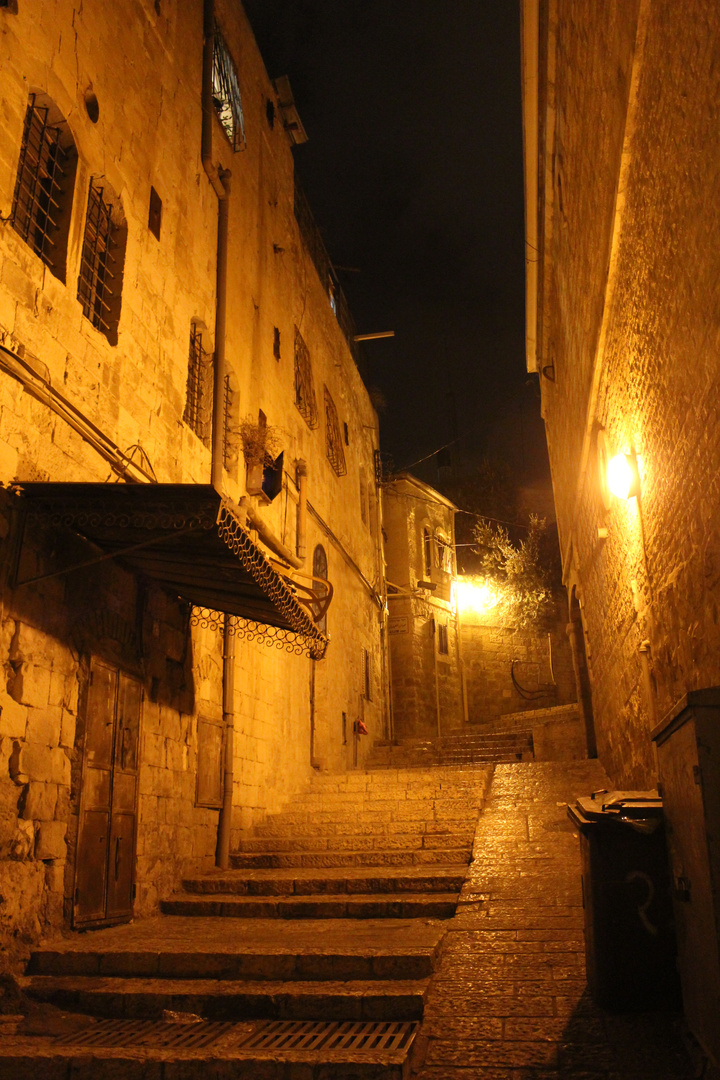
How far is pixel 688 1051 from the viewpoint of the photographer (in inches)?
143

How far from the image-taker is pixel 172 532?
596cm

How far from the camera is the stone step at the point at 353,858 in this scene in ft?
25.9

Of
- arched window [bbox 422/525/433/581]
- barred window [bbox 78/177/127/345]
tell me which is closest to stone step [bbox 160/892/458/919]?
barred window [bbox 78/177/127/345]

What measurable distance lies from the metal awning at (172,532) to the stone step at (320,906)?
2570 mm

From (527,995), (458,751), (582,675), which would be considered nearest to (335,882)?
(527,995)

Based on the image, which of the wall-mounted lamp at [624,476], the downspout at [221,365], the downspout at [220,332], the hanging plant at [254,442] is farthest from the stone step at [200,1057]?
the hanging plant at [254,442]

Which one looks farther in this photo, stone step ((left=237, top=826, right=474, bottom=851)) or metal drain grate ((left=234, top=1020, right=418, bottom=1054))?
stone step ((left=237, top=826, right=474, bottom=851))

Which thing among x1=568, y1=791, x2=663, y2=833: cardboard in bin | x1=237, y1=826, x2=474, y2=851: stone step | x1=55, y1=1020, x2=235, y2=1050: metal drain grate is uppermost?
x1=568, y1=791, x2=663, y2=833: cardboard in bin

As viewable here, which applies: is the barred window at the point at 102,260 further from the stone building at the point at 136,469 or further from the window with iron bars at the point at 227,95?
the window with iron bars at the point at 227,95

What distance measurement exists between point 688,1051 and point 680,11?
16.3 ft

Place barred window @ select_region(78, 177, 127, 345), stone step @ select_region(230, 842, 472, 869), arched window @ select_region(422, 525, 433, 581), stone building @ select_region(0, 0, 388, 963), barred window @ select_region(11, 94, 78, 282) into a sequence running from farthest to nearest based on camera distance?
arched window @ select_region(422, 525, 433, 581), stone step @ select_region(230, 842, 472, 869), barred window @ select_region(78, 177, 127, 345), barred window @ select_region(11, 94, 78, 282), stone building @ select_region(0, 0, 388, 963)

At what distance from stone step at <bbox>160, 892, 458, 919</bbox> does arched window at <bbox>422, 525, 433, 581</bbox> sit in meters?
A: 17.8

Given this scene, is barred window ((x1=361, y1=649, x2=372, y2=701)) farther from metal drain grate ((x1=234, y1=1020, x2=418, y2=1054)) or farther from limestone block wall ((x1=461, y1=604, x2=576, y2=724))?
metal drain grate ((x1=234, y1=1020, x2=418, y2=1054))

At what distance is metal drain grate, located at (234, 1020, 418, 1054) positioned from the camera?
4078 mm
